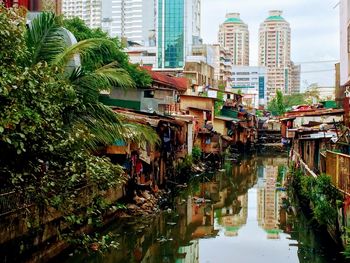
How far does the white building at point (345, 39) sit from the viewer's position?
18.6 m

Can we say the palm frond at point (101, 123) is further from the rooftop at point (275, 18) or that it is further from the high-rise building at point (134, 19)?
the rooftop at point (275, 18)

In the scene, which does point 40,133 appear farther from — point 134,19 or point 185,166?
point 134,19

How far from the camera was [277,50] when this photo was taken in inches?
6107

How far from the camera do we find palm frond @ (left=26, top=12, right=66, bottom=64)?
1001cm

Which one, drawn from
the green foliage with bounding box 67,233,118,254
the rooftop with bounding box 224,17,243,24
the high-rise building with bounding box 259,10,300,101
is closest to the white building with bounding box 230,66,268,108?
the rooftop with bounding box 224,17,243,24

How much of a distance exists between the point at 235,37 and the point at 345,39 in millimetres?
130073

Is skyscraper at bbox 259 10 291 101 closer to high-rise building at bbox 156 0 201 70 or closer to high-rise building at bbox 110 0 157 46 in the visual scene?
high-rise building at bbox 110 0 157 46

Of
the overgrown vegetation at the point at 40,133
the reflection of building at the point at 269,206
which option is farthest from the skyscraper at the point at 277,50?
the overgrown vegetation at the point at 40,133

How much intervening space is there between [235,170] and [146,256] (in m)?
23.3

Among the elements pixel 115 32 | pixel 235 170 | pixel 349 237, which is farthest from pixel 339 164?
pixel 115 32

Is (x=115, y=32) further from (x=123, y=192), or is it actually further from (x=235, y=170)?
(x=123, y=192)

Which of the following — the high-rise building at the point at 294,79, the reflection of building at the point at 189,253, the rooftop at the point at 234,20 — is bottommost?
the reflection of building at the point at 189,253

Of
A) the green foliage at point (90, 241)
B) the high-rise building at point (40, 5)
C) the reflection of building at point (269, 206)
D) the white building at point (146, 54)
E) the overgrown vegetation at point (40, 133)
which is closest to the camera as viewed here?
the overgrown vegetation at point (40, 133)

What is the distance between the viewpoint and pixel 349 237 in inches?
395
